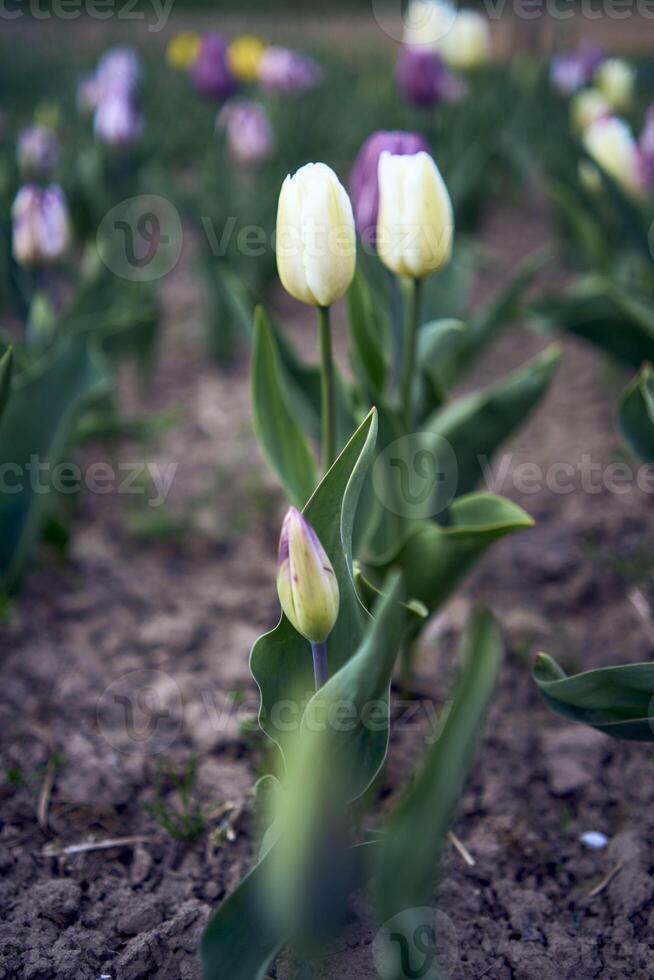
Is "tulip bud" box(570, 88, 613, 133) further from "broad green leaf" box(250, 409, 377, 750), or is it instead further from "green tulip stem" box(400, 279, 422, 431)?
"broad green leaf" box(250, 409, 377, 750)

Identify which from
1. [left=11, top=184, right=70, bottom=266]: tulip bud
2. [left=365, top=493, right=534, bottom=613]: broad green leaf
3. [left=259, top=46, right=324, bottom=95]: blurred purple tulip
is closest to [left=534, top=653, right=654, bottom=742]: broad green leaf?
[left=365, top=493, right=534, bottom=613]: broad green leaf

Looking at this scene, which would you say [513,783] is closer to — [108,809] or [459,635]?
[459,635]

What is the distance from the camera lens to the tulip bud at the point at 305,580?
0.94 metres

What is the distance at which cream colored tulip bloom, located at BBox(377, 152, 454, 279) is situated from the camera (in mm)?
1216

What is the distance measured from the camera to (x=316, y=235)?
43.6 inches

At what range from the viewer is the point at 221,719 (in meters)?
1.59

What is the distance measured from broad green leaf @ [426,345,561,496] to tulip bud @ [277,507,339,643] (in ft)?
1.88

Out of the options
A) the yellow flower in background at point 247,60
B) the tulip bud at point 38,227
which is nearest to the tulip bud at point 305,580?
the tulip bud at point 38,227

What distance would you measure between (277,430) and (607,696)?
59cm

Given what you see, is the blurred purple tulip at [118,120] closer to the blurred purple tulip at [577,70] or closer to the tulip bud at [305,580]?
the blurred purple tulip at [577,70]

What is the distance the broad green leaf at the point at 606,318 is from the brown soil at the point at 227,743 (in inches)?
15.8

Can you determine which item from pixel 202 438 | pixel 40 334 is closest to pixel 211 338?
pixel 202 438

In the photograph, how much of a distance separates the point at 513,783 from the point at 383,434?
1.94ft

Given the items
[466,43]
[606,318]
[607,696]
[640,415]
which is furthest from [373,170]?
[466,43]
